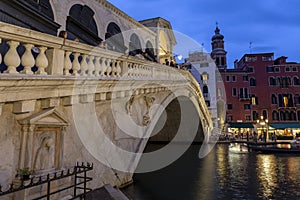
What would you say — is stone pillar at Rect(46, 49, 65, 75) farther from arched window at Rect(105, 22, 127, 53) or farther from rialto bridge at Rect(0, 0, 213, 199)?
arched window at Rect(105, 22, 127, 53)

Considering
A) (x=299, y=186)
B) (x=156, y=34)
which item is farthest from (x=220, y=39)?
(x=299, y=186)

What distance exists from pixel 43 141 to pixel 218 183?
6.53 meters

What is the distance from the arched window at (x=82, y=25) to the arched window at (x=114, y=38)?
2.76 ft

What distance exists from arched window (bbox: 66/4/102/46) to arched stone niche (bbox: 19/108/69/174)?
216 inches

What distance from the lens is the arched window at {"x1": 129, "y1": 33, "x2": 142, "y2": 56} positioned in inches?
505

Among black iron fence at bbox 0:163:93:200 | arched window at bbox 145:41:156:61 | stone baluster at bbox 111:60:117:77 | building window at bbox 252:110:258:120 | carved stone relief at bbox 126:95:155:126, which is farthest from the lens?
building window at bbox 252:110:258:120

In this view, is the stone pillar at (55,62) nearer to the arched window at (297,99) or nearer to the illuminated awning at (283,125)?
the illuminated awning at (283,125)

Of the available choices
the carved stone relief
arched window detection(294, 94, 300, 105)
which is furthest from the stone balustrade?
arched window detection(294, 94, 300, 105)

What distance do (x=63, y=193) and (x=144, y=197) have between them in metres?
3.09

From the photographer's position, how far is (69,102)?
157 inches

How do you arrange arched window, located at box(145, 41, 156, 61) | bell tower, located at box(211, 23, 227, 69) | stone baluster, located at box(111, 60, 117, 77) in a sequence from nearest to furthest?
stone baluster, located at box(111, 60, 117, 77) → arched window, located at box(145, 41, 156, 61) → bell tower, located at box(211, 23, 227, 69)

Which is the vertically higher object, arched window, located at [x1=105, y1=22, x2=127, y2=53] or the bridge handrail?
arched window, located at [x1=105, y1=22, x2=127, y2=53]

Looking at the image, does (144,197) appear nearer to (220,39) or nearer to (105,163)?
(105,163)

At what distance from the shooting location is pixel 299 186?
304 inches
